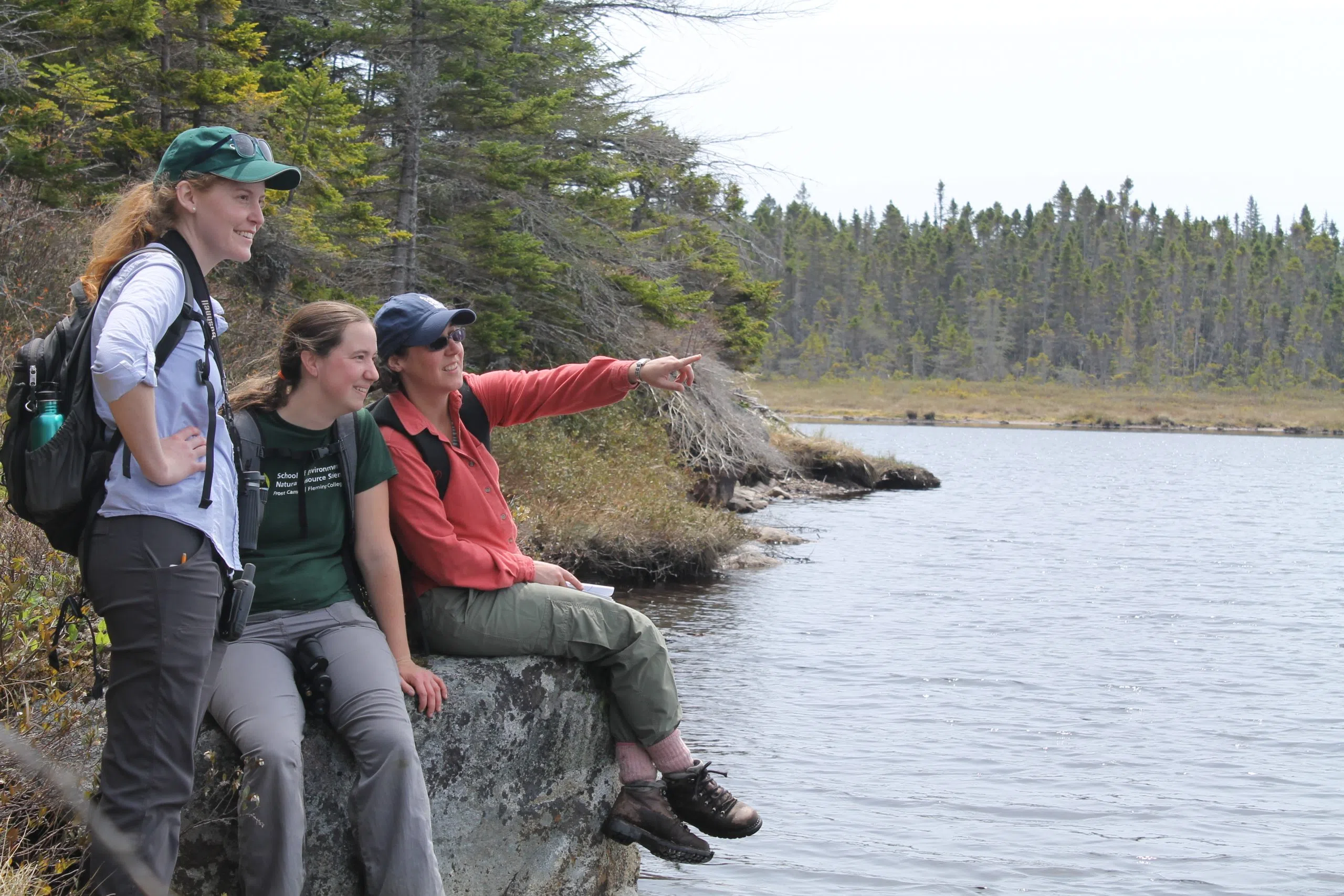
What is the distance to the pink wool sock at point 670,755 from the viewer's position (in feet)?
15.4

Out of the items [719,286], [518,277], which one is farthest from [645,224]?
[518,277]

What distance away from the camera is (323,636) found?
406 cm

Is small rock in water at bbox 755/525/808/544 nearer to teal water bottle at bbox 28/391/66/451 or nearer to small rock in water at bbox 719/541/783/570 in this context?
small rock in water at bbox 719/541/783/570

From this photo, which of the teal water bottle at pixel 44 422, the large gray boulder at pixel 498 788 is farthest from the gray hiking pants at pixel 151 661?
the large gray boulder at pixel 498 788

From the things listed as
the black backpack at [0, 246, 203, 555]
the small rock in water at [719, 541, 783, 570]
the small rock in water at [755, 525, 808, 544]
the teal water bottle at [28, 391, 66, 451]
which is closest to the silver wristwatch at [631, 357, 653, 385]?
the black backpack at [0, 246, 203, 555]

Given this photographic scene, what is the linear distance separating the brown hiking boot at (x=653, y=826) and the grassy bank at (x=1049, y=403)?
73.5 metres

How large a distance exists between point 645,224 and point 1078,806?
17845mm

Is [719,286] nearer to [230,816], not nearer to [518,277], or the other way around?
[518,277]

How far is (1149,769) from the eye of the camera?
9.45 m

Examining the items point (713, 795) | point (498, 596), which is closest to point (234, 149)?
point (498, 596)

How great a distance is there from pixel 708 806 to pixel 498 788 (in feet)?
2.51

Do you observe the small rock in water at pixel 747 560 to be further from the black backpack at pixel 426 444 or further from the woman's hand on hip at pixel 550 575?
the black backpack at pixel 426 444

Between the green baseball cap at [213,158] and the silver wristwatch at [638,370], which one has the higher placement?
the green baseball cap at [213,158]

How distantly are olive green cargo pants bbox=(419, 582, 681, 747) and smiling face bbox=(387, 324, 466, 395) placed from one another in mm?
728
